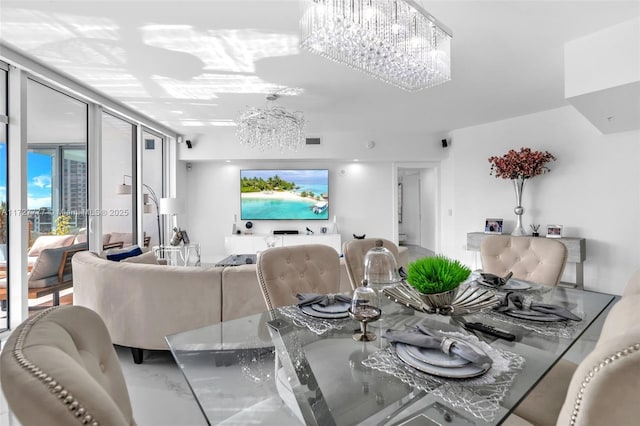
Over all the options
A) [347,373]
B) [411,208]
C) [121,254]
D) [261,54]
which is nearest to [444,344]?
[347,373]

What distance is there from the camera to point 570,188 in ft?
13.8

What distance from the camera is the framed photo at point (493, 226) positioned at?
187 inches

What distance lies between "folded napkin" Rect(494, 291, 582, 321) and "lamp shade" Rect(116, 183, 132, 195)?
473 centimetres

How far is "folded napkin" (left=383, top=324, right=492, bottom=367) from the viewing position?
2.88 feet


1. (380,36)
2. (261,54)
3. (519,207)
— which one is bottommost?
(519,207)

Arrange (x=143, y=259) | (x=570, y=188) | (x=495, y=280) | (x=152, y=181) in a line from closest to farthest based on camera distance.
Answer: (x=495, y=280)
(x=143, y=259)
(x=570, y=188)
(x=152, y=181)

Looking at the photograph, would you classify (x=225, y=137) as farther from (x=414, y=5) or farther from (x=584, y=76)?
(x=584, y=76)

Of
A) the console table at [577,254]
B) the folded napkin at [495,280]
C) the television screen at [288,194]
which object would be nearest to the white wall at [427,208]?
the television screen at [288,194]

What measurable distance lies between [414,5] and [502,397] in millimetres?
1852

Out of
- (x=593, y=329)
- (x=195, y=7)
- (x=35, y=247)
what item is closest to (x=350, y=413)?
(x=593, y=329)

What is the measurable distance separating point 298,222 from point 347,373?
542 cm

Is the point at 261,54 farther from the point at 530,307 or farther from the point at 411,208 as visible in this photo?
the point at 411,208

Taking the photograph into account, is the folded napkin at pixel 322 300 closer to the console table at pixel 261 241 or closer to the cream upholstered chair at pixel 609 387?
the cream upholstered chair at pixel 609 387

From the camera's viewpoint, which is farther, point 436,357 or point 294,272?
point 294,272
